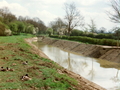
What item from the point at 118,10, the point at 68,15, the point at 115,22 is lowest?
the point at 115,22

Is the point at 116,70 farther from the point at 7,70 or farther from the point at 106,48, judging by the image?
the point at 7,70

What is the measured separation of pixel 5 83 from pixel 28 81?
2.60ft

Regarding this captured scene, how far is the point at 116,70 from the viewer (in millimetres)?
12664

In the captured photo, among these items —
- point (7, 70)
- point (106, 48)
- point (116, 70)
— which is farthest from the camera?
point (106, 48)

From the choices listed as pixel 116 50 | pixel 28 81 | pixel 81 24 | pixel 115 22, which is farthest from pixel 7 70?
pixel 81 24

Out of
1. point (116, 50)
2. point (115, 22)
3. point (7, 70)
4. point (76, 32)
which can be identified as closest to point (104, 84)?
point (7, 70)

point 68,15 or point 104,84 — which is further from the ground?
point 68,15

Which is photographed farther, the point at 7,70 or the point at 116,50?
the point at 116,50

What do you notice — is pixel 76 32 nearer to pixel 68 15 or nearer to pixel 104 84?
pixel 68 15

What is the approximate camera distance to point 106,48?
19031mm

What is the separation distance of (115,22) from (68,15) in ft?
102

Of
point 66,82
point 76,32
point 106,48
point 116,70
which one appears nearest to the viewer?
point 66,82

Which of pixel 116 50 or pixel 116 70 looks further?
pixel 116 50

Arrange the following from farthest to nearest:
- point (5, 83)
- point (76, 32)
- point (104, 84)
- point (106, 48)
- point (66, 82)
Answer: point (76, 32) < point (106, 48) < point (104, 84) < point (66, 82) < point (5, 83)
